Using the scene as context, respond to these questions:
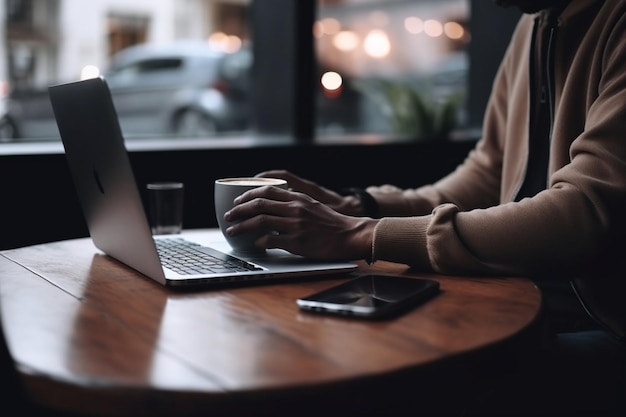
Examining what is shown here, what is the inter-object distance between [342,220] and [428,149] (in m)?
1.96

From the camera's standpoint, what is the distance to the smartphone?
92 cm

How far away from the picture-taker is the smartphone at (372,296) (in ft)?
3.03

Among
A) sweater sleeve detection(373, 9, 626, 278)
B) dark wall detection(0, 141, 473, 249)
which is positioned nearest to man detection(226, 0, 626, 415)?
sweater sleeve detection(373, 9, 626, 278)

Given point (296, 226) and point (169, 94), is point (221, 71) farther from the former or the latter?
point (296, 226)

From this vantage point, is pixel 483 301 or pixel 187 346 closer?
pixel 187 346

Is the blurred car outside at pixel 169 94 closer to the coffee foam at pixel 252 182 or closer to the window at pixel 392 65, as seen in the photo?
the window at pixel 392 65

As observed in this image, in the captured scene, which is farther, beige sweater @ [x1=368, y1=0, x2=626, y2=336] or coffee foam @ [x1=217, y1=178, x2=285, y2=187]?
coffee foam @ [x1=217, y1=178, x2=285, y2=187]

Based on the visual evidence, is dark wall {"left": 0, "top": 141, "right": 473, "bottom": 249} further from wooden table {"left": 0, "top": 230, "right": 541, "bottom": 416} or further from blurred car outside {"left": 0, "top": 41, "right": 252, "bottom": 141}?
wooden table {"left": 0, "top": 230, "right": 541, "bottom": 416}

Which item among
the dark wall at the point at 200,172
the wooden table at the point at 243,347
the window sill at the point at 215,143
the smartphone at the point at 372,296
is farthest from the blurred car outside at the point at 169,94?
the smartphone at the point at 372,296

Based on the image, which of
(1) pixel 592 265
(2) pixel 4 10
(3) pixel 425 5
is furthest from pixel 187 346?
(3) pixel 425 5

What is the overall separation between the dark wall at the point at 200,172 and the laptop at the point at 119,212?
2.78 feet

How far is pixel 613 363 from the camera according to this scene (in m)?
1.30

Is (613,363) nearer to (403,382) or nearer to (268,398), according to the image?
(403,382)

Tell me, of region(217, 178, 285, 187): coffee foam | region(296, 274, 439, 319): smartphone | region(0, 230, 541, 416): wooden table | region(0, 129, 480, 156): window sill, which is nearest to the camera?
region(0, 230, 541, 416): wooden table
